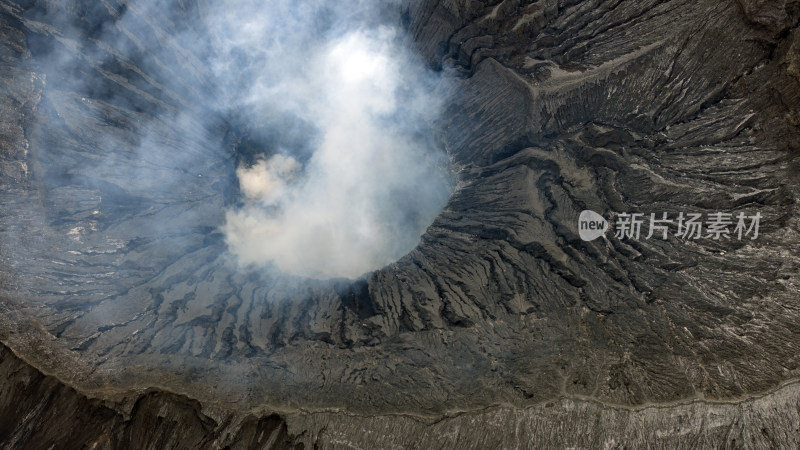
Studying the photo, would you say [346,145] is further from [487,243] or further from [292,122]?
[487,243]

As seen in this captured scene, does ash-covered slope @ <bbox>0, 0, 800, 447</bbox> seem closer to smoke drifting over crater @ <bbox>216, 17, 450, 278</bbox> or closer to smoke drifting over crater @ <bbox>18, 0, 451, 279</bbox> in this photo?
smoke drifting over crater @ <bbox>18, 0, 451, 279</bbox>

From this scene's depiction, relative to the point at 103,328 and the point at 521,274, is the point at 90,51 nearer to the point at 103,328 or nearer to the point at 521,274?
the point at 103,328

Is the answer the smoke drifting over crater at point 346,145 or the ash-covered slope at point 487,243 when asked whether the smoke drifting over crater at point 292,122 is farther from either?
the ash-covered slope at point 487,243

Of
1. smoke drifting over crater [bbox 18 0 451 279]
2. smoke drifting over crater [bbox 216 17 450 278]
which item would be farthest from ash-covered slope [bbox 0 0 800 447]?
smoke drifting over crater [bbox 216 17 450 278]

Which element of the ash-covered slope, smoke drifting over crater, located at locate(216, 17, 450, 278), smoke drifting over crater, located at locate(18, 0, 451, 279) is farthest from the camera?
smoke drifting over crater, located at locate(216, 17, 450, 278)

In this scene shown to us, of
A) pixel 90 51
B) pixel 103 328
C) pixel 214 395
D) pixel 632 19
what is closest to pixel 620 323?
pixel 632 19

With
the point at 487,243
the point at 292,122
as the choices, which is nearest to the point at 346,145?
the point at 292,122
